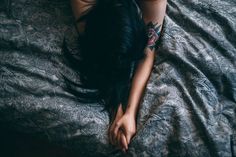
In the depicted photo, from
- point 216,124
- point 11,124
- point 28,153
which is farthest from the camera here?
point 28,153

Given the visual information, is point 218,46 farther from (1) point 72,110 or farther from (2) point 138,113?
(1) point 72,110

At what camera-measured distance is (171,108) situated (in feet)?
3.36

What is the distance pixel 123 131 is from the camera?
104 centimetres

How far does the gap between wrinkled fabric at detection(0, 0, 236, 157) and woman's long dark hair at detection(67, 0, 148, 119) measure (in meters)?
0.05

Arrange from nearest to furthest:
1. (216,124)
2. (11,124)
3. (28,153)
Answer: (216,124), (11,124), (28,153)

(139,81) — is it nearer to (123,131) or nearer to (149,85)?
(149,85)

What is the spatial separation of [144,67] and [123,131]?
9.0 inches

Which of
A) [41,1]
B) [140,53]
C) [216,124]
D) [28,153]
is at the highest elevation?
[41,1]

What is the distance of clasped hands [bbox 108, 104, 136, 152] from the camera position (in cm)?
103

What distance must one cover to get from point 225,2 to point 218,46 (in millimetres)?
188

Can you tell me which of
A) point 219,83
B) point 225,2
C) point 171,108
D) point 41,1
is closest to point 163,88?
point 171,108

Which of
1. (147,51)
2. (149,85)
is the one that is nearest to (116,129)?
(149,85)

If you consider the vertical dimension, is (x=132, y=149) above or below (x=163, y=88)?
below

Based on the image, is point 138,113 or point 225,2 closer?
point 138,113
